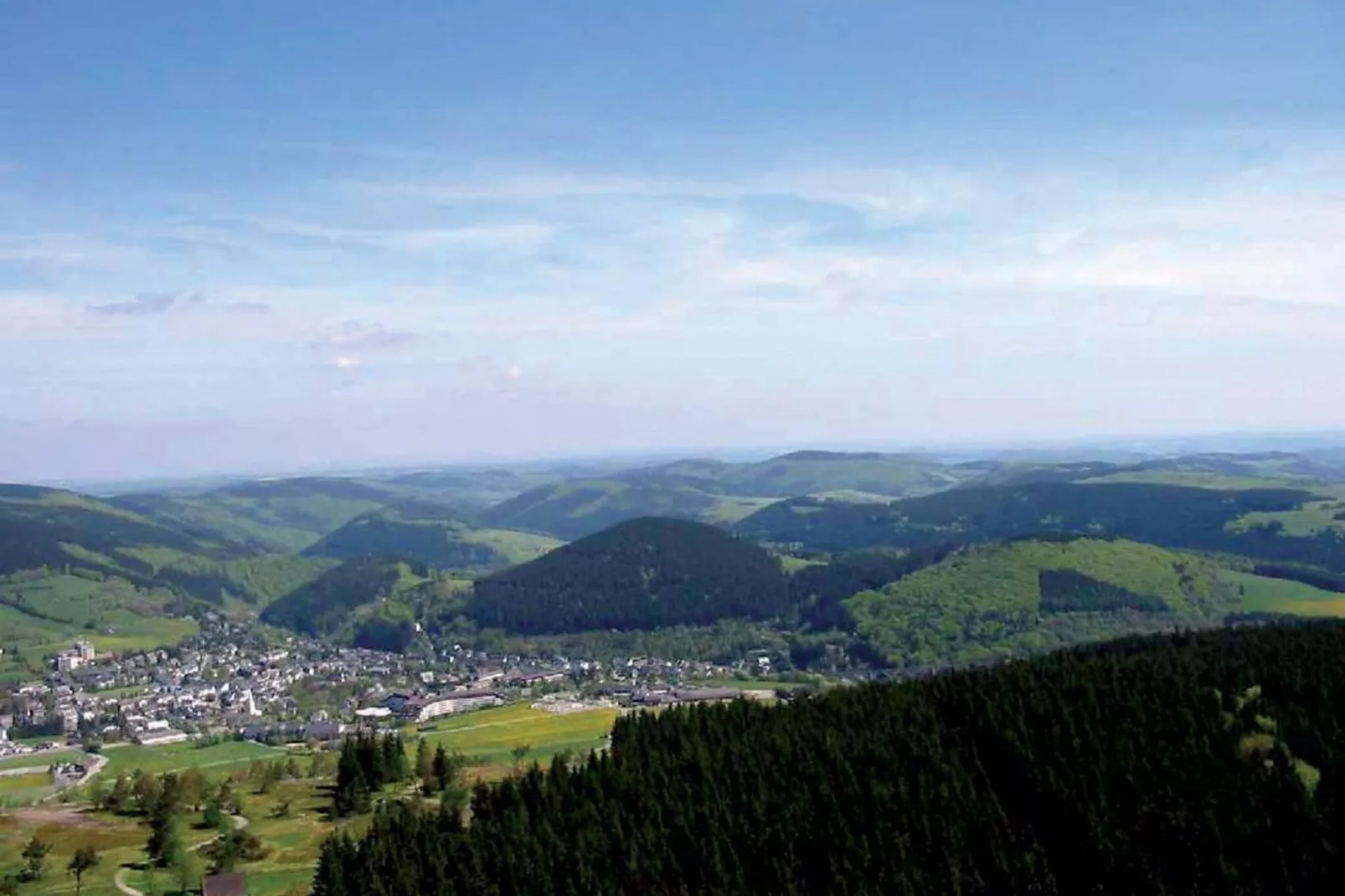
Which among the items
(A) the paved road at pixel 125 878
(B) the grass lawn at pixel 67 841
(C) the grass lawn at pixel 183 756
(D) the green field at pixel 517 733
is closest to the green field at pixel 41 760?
(C) the grass lawn at pixel 183 756

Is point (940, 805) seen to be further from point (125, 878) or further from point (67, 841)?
point (67, 841)

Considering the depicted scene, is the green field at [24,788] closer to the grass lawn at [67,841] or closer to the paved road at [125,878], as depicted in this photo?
the grass lawn at [67,841]

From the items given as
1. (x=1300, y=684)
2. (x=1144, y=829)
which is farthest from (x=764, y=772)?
(x=1300, y=684)

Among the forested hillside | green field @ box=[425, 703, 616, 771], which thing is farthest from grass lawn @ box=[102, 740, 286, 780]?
the forested hillside

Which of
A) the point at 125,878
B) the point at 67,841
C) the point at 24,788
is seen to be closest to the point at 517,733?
the point at 24,788

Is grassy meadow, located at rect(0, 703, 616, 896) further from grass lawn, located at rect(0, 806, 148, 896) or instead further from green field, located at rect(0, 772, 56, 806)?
green field, located at rect(0, 772, 56, 806)

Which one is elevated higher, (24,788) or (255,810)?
(255,810)

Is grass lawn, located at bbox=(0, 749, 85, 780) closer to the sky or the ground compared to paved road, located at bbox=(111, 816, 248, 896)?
closer to the ground
